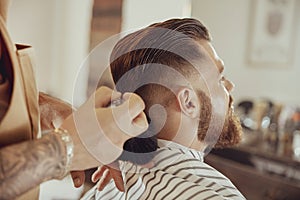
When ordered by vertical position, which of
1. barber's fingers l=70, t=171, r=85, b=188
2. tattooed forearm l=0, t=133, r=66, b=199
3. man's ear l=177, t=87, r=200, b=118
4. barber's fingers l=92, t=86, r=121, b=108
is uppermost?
barber's fingers l=92, t=86, r=121, b=108

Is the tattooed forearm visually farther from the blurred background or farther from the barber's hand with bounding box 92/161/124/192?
the blurred background

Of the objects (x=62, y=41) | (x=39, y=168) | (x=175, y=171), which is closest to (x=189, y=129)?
(x=175, y=171)

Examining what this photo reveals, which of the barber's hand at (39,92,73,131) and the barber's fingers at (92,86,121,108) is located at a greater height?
the barber's fingers at (92,86,121,108)

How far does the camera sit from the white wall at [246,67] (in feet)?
7.41

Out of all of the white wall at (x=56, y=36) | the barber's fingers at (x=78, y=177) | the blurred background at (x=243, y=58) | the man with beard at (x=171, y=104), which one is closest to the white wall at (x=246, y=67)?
the blurred background at (x=243, y=58)

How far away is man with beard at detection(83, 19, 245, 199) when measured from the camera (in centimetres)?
72

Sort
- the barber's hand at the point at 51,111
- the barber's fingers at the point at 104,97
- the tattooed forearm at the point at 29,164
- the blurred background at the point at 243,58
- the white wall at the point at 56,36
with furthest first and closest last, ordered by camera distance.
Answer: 1. the white wall at the point at 56,36
2. the blurred background at the point at 243,58
3. the barber's hand at the point at 51,111
4. the barber's fingers at the point at 104,97
5. the tattooed forearm at the point at 29,164

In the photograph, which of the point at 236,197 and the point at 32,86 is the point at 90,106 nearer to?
the point at 32,86

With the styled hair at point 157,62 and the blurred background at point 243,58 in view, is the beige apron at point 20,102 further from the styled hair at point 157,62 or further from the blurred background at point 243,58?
the blurred background at point 243,58

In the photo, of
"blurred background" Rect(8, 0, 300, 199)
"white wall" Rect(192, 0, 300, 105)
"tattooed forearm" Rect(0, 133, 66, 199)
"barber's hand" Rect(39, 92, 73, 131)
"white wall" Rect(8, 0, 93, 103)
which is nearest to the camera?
"tattooed forearm" Rect(0, 133, 66, 199)

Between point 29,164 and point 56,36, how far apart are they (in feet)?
9.35

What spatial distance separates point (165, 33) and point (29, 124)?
0.30 meters

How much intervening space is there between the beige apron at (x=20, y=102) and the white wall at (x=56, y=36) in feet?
8.12

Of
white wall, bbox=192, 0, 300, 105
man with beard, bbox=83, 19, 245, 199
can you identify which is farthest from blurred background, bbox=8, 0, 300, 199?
man with beard, bbox=83, 19, 245, 199
